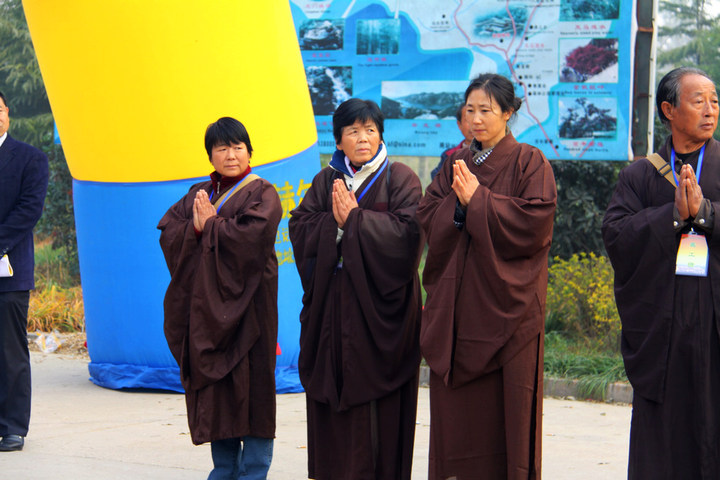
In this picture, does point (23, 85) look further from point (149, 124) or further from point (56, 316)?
point (149, 124)

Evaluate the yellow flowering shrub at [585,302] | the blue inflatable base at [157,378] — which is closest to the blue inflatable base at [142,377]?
the blue inflatable base at [157,378]

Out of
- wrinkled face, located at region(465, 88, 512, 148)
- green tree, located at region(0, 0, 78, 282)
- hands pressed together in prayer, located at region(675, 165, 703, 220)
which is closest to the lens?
hands pressed together in prayer, located at region(675, 165, 703, 220)

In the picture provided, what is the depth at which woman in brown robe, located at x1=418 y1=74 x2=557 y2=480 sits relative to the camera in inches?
146

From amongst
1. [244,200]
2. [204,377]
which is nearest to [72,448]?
[204,377]

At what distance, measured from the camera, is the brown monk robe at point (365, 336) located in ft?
13.6

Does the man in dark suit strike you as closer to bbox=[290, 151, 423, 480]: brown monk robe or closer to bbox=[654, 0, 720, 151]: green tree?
bbox=[290, 151, 423, 480]: brown monk robe

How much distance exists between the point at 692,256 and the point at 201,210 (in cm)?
219

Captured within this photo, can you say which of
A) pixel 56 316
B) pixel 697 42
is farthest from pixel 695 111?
pixel 697 42

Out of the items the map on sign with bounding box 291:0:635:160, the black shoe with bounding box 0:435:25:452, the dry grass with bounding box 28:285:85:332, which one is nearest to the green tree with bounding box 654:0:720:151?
the map on sign with bounding box 291:0:635:160

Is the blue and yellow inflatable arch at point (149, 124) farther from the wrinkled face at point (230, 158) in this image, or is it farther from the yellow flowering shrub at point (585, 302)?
the yellow flowering shrub at point (585, 302)

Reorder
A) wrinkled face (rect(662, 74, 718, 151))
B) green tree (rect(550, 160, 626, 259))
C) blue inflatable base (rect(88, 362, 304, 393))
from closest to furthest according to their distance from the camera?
wrinkled face (rect(662, 74, 718, 151)), blue inflatable base (rect(88, 362, 304, 393)), green tree (rect(550, 160, 626, 259))

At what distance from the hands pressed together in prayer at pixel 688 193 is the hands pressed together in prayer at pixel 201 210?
2.10m

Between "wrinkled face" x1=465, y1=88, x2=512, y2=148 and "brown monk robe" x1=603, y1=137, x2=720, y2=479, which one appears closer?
"brown monk robe" x1=603, y1=137, x2=720, y2=479

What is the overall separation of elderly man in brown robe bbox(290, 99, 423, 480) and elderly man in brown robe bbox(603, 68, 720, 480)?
37.2 inches
